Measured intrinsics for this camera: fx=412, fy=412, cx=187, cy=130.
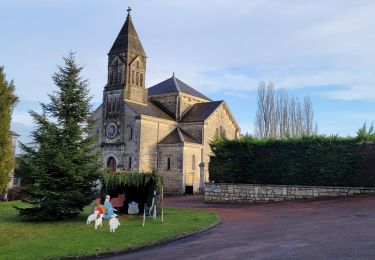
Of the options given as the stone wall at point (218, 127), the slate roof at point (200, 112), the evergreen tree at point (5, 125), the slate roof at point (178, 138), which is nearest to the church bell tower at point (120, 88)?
the slate roof at point (178, 138)

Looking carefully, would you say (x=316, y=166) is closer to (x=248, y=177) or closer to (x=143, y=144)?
(x=248, y=177)

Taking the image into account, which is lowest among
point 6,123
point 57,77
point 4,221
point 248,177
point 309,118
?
point 4,221

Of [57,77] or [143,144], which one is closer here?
[57,77]

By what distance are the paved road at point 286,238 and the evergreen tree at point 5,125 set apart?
12.9 metres

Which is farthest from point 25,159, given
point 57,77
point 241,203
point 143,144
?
point 143,144

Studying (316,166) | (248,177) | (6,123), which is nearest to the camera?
(6,123)

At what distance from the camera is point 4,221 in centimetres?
1803

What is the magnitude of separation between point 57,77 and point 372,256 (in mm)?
15347

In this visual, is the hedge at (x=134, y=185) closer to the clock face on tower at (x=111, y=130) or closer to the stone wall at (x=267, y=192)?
the stone wall at (x=267, y=192)

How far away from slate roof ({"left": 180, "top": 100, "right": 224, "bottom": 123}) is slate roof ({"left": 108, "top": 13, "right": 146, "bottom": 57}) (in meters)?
8.49

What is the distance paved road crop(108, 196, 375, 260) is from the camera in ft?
33.5

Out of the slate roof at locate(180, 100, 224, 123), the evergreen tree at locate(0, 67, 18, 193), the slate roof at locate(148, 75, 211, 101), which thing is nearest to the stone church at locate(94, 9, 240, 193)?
the slate roof at locate(180, 100, 224, 123)

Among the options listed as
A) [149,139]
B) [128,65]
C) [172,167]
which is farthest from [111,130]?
[172,167]

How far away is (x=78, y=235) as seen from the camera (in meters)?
14.1
